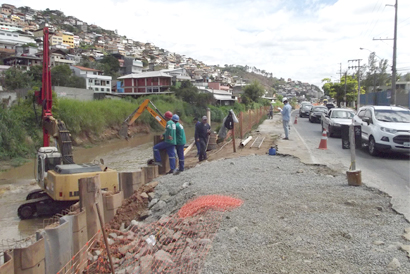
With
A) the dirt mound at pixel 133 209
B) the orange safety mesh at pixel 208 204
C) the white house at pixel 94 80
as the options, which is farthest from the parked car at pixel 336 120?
the white house at pixel 94 80

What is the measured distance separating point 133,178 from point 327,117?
14.0 m

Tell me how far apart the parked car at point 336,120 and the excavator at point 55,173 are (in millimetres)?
12730

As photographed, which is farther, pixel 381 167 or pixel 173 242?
pixel 381 167

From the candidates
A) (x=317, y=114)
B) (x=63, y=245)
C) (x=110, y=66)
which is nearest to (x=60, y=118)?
(x=317, y=114)

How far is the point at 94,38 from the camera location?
179 m

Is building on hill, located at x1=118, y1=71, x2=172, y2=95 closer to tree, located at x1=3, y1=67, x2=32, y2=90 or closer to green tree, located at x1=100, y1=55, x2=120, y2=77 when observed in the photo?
green tree, located at x1=100, y1=55, x2=120, y2=77

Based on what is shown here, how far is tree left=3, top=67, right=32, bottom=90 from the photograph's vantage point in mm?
39969

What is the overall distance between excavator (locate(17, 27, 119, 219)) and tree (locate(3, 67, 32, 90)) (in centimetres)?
3187

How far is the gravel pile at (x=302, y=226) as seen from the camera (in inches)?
172

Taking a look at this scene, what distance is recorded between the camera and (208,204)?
22.2 ft

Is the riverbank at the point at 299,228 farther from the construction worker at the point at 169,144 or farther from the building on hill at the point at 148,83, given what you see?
the building on hill at the point at 148,83

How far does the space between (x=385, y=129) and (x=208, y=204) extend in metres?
8.39

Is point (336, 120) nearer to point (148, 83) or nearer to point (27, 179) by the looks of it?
point (27, 179)

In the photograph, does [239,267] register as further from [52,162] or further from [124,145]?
[124,145]
